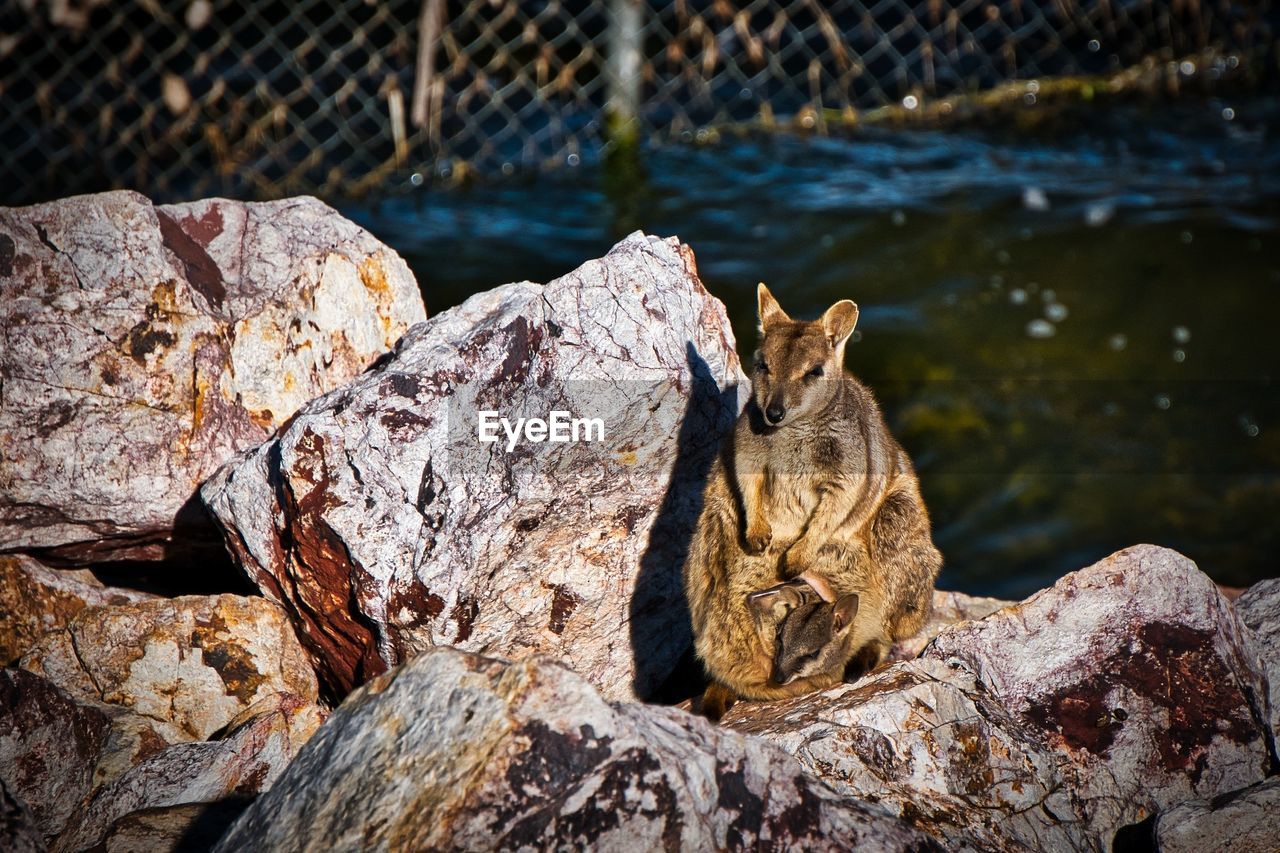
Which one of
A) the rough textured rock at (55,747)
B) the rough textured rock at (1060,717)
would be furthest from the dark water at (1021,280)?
the rough textured rock at (55,747)

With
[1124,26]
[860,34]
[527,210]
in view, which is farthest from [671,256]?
[1124,26]

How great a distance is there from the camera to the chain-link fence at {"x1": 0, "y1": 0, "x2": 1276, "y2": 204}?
11094 millimetres

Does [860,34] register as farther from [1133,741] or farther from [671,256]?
[1133,741]

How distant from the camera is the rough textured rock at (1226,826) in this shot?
414 centimetres

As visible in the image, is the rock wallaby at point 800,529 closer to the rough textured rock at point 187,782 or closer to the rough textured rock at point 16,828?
the rough textured rock at point 187,782

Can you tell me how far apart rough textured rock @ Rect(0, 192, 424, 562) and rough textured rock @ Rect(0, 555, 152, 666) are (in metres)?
0.10

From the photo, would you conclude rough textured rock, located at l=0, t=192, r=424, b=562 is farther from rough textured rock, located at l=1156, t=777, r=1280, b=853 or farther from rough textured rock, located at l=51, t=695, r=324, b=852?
rough textured rock, located at l=1156, t=777, r=1280, b=853

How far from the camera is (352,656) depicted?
17.2 ft

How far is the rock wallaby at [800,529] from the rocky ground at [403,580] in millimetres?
251

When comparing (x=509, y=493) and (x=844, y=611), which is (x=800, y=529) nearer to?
(x=844, y=611)

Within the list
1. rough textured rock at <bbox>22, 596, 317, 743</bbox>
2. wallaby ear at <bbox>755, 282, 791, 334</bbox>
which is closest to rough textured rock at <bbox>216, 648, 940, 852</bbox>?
rough textured rock at <bbox>22, 596, 317, 743</bbox>

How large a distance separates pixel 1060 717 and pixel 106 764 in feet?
12.0

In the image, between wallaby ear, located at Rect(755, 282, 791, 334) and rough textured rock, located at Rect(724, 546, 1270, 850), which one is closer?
rough textured rock, located at Rect(724, 546, 1270, 850)

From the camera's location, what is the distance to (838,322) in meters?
5.24
